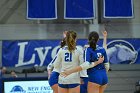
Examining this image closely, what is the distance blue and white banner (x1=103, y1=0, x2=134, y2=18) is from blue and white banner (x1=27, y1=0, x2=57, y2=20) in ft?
6.88

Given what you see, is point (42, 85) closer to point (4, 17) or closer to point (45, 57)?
point (45, 57)

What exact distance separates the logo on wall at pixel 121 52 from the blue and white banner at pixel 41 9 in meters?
2.64

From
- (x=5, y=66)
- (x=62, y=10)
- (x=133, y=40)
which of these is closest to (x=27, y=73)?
(x=5, y=66)

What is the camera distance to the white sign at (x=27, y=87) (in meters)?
10.8

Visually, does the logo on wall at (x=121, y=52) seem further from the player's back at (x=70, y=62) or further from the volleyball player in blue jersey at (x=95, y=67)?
the player's back at (x=70, y=62)

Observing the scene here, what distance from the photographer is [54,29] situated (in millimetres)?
15117

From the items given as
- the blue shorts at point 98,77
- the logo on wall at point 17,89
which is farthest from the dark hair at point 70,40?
the logo on wall at point 17,89

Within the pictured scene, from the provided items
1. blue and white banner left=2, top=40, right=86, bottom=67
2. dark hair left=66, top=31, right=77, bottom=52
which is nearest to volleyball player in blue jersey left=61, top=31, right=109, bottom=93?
dark hair left=66, top=31, right=77, bottom=52

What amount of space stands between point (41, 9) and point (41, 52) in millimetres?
1678

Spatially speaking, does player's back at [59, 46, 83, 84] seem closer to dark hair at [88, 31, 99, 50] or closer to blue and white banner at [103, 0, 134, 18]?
dark hair at [88, 31, 99, 50]

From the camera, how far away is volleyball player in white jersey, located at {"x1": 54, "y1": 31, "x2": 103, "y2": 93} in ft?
21.0

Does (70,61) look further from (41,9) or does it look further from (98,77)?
(41,9)

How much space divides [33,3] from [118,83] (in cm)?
463

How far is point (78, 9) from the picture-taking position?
A: 14625 millimetres
